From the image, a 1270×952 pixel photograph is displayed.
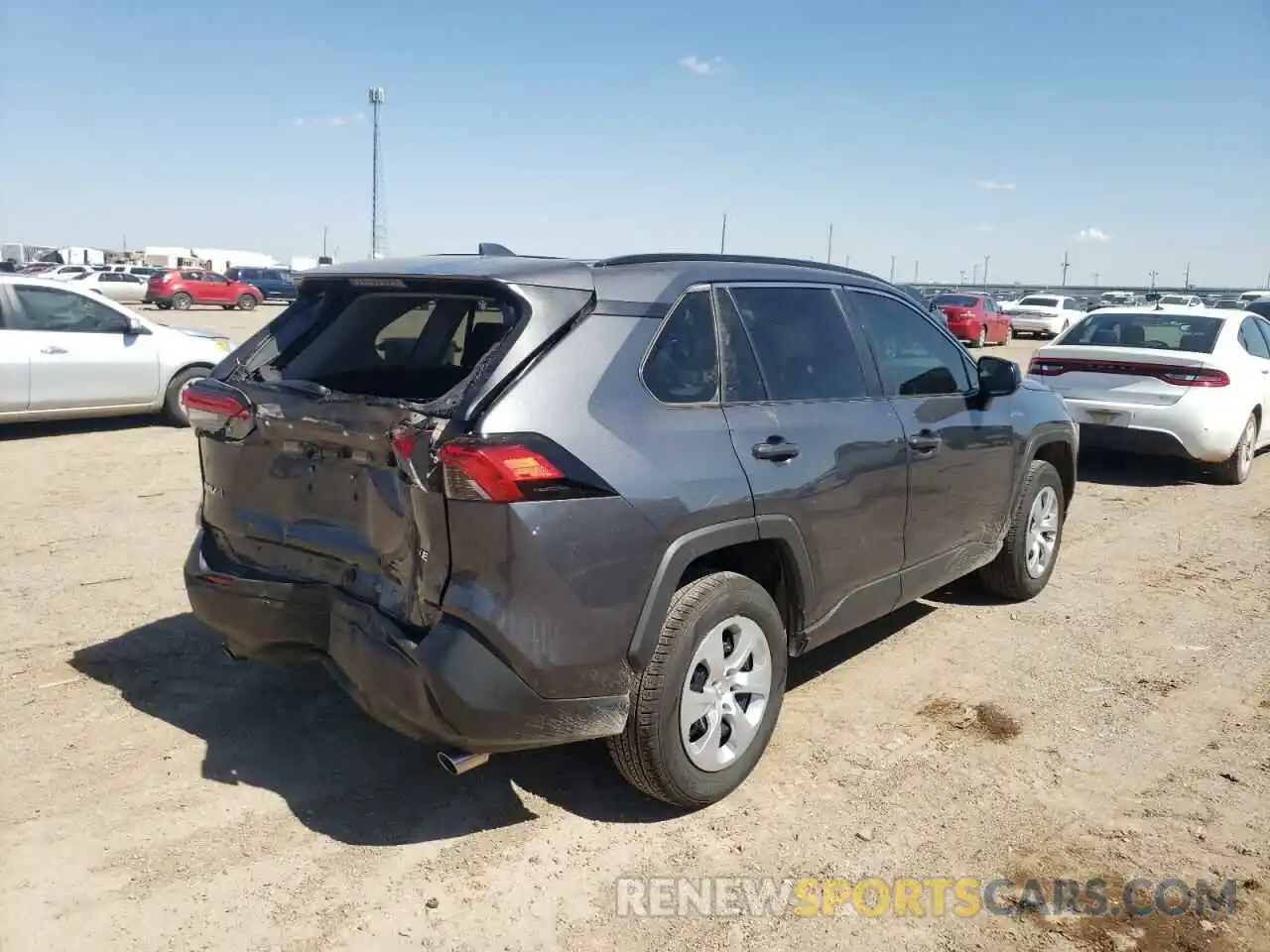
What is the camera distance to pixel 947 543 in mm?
4695

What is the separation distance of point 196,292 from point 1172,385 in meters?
40.0

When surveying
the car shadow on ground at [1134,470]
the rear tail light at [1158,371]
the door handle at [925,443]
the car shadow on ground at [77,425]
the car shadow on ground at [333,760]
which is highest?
the rear tail light at [1158,371]

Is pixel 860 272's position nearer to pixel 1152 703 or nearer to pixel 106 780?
pixel 1152 703

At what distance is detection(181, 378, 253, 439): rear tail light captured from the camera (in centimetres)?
353

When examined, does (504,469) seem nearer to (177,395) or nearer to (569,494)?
(569,494)

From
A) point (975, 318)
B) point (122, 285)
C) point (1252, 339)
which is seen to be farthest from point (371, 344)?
point (122, 285)

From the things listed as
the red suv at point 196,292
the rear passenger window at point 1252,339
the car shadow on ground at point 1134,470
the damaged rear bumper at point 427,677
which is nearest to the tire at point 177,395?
the damaged rear bumper at point 427,677

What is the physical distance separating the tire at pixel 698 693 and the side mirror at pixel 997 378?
2.05 m

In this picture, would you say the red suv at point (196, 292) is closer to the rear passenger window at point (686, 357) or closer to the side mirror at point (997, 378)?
the side mirror at point (997, 378)

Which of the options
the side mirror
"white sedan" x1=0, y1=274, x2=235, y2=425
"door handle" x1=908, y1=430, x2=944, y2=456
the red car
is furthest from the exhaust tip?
the red car

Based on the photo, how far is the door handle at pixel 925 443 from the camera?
4.30m

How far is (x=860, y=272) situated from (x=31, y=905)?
3923 millimetres

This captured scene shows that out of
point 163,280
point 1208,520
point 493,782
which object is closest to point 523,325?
point 493,782

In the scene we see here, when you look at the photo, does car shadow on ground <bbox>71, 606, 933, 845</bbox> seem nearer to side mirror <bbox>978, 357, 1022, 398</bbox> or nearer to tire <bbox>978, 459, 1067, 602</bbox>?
tire <bbox>978, 459, 1067, 602</bbox>
